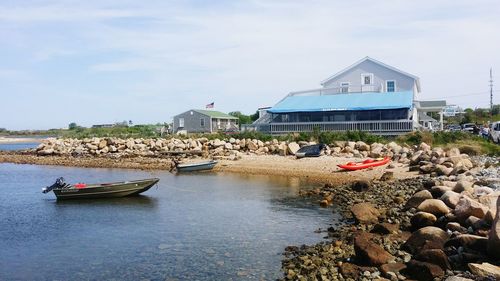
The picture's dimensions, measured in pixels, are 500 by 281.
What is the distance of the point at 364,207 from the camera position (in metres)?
17.9

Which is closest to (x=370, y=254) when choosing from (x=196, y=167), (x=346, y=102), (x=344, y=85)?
(x=196, y=167)

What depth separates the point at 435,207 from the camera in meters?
15.7

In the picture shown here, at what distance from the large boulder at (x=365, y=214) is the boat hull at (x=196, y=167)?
21.2m

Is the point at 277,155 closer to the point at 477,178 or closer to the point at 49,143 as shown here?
the point at 477,178

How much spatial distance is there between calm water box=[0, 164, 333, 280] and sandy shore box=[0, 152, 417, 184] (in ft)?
9.24

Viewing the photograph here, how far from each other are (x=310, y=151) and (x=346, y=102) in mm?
11278

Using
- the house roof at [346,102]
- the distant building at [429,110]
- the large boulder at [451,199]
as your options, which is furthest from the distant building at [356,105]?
the large boulder at [451,199]

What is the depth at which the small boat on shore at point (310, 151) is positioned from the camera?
120ft

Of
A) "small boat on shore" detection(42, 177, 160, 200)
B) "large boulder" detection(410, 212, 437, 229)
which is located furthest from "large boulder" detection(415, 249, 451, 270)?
"small boat on shore" detection(42, 177, 160, 200)

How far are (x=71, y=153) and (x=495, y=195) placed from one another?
48.0 meters

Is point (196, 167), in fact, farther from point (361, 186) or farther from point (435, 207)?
point (435, 207)

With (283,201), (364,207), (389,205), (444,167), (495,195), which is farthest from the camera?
(444,167)

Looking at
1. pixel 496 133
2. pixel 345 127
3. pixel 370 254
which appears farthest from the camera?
pixel 345 127

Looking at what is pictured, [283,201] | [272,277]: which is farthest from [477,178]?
[272,277]
